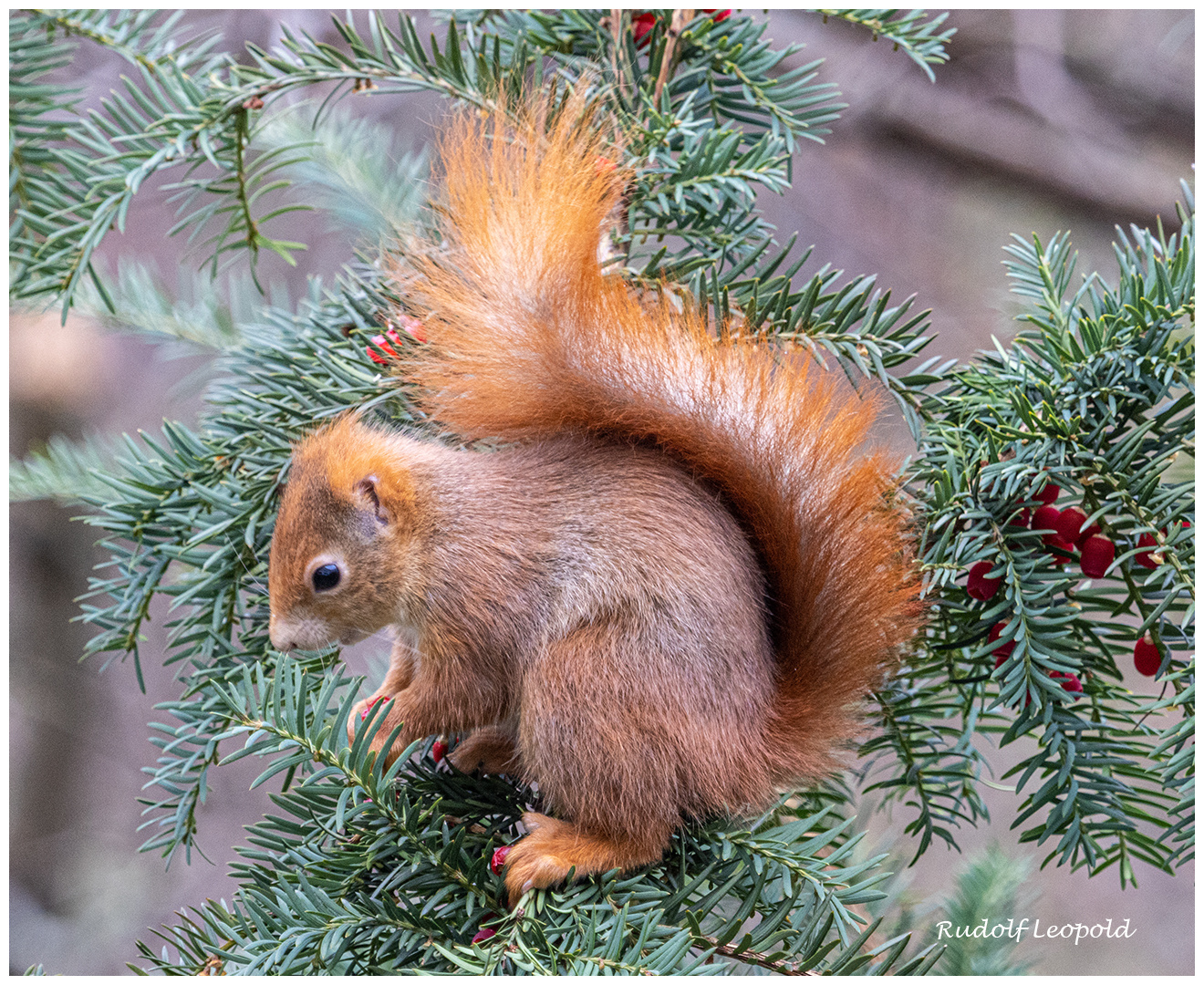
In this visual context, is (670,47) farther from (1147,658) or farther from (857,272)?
(857,272)

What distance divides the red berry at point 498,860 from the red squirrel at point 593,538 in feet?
0.04

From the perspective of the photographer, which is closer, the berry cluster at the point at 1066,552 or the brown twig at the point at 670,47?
the berry cluster at the point at 1066,552

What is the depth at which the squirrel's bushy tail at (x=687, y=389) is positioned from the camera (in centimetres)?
81

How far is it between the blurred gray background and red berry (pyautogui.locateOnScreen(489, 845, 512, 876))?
125cm

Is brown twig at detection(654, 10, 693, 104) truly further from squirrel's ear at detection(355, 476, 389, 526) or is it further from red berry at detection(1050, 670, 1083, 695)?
red berry at detection(1050, 670, 1083, 695)

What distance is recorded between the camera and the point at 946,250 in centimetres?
213

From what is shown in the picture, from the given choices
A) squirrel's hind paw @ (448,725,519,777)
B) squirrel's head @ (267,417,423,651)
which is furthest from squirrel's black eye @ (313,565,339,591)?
squirrel's hind paw @ (448,725,519,777)

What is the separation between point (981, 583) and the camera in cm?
76

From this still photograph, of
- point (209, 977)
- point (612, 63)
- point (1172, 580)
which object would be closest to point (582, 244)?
point (612, 63)

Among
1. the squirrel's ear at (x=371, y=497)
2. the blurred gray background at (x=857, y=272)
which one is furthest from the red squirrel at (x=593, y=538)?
the blurred gray background at (x=857, y=272)

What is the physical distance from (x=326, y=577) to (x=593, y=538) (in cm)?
26

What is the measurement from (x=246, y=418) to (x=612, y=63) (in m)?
0.49

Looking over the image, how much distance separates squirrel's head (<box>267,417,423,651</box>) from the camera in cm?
89

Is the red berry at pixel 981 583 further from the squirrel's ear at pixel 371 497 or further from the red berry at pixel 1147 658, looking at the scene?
the squirrel's ear at pixel 371 497
